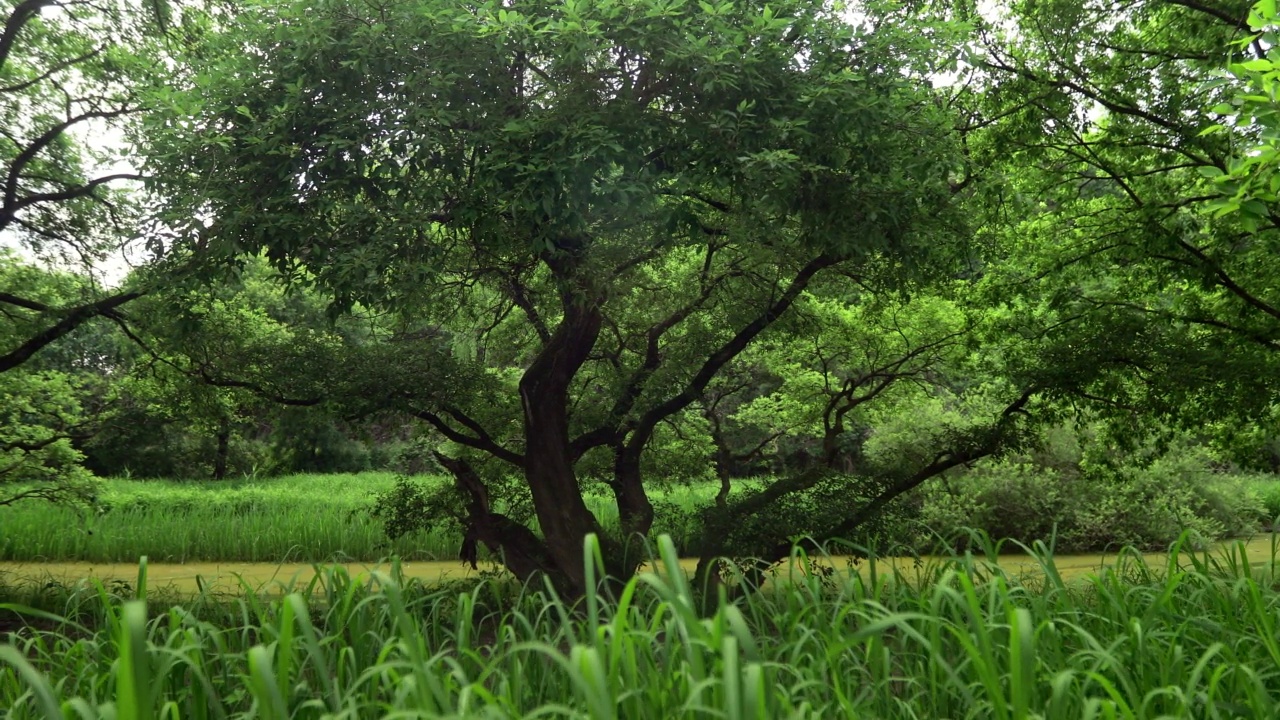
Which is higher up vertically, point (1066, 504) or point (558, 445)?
point (558, 445)

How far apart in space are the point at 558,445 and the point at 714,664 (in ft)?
18.3

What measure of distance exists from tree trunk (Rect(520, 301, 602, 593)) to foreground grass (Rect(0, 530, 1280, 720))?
12.5 feet

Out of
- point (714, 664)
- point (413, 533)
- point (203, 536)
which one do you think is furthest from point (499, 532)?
point (714, 664)

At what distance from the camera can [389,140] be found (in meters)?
5.73

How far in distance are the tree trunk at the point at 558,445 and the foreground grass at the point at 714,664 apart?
3825 mm

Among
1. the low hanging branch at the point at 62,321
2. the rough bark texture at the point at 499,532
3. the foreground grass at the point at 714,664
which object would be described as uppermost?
the low hanging branch at the point at 62,321

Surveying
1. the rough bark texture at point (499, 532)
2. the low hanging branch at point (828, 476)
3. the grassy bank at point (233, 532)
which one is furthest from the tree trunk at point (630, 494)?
the grassy bank at point (233, 532)

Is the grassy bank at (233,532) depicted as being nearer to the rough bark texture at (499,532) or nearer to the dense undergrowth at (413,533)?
the dense undergrowth at (413,533)

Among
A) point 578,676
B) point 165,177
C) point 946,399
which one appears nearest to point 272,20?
point 165,177

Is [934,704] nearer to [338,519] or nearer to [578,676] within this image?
[578,676]

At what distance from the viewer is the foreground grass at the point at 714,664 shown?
82.5 inches

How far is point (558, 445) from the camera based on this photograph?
311 inches

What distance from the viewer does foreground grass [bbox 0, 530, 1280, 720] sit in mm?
2096

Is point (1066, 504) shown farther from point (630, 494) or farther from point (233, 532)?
point (233, 532)
